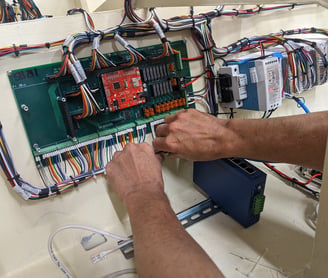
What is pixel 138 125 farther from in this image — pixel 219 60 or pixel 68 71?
pixel 219 60

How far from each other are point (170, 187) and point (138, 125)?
0.35 meters

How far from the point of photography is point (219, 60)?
122 cm

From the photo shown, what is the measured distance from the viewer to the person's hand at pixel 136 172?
714mm

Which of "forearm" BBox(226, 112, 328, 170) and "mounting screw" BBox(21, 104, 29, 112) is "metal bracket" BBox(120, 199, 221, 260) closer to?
"forearm" BBox(226, 112, 328, 170)

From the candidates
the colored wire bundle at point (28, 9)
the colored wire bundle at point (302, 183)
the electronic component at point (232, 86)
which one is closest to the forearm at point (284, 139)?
the electronic component at point (232, 86)

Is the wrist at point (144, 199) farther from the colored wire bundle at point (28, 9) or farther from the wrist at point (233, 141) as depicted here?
the colored wire bundle at point (28, 9)

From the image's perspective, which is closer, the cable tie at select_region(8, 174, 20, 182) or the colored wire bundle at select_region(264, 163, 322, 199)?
the cable tie at select_region(8, 174, 20, 182)

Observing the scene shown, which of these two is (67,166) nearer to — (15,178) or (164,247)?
(15,178)

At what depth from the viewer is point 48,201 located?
0.96 m

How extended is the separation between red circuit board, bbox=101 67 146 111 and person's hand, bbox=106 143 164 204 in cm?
19

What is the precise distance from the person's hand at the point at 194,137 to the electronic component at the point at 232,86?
31 centimetres

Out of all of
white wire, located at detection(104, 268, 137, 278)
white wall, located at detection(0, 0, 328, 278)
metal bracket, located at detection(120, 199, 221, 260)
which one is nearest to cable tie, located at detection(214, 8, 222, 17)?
white wall, located at detection(0, 0, 328, 278)

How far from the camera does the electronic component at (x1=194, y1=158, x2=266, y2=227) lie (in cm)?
90

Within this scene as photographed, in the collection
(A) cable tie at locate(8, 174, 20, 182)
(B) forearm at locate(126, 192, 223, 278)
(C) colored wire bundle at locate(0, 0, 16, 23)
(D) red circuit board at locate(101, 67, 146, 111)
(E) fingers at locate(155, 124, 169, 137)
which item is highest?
(C) colored wire bundle at locate(0, 0, 16, 23)
